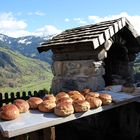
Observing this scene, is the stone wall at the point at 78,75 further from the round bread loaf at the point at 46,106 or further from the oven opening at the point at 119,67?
the round bread loaf at the point at 46,106

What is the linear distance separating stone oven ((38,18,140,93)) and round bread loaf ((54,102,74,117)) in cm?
227

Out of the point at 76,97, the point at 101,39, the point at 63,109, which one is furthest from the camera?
the point at 101,39

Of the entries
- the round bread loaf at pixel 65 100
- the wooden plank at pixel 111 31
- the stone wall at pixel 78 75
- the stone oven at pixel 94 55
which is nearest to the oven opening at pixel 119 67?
the stone oven at pixel 94 55

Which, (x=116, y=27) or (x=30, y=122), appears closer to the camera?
(x=30, y=122)

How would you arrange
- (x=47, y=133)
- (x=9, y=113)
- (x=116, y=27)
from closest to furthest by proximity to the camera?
1. (x=9, y=113)
2. (x=47, y=133)
3. (x=116, y=27)

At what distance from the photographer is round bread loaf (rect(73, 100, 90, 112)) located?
15.0 feet

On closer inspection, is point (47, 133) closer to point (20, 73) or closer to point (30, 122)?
point (30, 122)

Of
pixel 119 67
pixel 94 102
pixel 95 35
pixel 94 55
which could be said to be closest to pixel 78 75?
pixel 94 55

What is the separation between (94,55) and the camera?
22.7 ft

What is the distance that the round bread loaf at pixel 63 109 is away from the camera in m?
4.33

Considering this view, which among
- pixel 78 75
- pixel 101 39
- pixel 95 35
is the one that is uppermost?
pixel 95 35

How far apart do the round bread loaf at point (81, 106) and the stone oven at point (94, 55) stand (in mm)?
2075

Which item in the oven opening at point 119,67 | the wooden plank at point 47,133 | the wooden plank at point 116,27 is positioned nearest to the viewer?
the wooden plank at point 47,133

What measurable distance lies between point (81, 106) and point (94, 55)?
255cm
